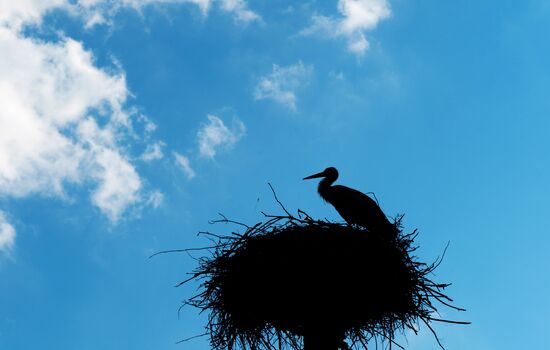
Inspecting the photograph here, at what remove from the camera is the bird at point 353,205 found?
7646mm

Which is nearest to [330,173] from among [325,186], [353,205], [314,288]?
[325,186]

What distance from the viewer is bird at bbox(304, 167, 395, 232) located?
7.65m

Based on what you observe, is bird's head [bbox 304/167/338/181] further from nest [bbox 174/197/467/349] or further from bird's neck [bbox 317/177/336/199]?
nest [bbox 174/197/467/349]

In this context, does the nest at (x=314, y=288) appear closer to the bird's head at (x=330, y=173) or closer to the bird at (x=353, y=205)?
the bird at (x=353, y=205)

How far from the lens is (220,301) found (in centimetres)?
547

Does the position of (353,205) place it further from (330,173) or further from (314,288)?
(314,288)

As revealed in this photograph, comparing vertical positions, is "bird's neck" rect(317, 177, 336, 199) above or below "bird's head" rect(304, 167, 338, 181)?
below

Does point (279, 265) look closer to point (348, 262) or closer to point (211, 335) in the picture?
point (348, 262)

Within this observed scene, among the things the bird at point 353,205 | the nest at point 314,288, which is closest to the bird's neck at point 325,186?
the bird at point 353,205

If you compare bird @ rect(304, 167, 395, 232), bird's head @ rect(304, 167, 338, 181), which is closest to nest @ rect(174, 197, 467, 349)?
bird @ rect(304, 167, 395, 232)

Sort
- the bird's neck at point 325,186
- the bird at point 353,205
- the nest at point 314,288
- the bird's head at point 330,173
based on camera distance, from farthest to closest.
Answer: the bird's head at point 330,173
the bird's neck at point 325,186
the bird at point 353,205
the nest at point 314,288

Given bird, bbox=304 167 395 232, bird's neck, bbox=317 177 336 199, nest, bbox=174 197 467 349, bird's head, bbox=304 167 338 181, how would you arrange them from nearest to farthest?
nest, bbox=174 197 467 349, bird, bbox=304 167 395 232, bird's neck, bbox=317 177 336 199, bird's head, bbox=304 167 338 181

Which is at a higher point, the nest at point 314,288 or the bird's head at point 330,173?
the bird's head at point 330,173

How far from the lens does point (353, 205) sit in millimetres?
8109
